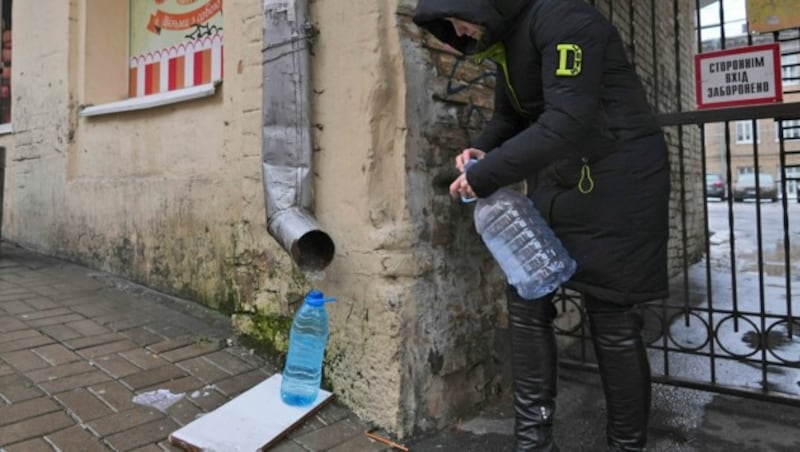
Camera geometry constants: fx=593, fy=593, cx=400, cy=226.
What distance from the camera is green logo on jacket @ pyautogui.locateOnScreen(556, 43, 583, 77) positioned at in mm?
1855

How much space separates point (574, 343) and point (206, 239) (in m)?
2.57

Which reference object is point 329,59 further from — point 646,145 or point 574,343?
point 574,343

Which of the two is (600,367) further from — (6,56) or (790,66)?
(6,56)

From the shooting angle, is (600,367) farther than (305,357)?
No

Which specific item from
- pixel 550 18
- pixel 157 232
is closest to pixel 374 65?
pixel 550 18

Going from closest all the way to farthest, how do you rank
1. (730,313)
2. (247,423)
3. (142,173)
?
(247,423)
(730,313)
(142,173)

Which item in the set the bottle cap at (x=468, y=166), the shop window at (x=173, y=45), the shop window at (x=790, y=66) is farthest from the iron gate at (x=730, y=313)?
the shop window at (x=173, y=45)

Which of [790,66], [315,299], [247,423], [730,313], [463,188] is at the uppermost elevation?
[790,66]

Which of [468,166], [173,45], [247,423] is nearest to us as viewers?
[468,166]

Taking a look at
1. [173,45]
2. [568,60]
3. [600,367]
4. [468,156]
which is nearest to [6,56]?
[173,45]

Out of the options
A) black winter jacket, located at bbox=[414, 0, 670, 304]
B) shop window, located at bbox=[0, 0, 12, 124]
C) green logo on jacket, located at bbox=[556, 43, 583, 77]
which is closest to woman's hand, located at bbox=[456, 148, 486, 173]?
black winter jacket, located at bbox=[414, 0, 670, 304]

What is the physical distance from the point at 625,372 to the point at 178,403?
6.22 feet

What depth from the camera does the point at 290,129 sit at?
2742mm

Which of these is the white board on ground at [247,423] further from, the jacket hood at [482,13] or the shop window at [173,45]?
the shop window at [173,45]
